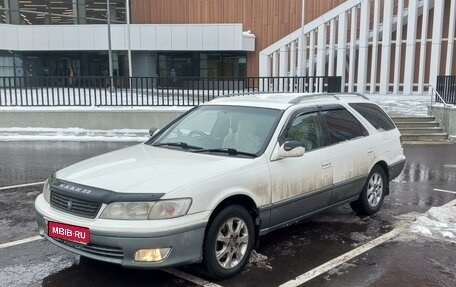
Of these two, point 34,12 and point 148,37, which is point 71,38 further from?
point 148,37

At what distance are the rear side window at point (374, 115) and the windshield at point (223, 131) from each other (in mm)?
1739

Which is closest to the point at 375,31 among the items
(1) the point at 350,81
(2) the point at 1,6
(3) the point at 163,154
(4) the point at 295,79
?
(1) the point at 350,81

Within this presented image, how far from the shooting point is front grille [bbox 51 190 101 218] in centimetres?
388

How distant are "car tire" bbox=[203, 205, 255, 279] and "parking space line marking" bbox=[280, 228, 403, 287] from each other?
0.47 m

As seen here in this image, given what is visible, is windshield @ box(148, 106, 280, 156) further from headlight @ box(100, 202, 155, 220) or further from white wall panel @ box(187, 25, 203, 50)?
white wall panel @ box(187, 25, 203, 50)

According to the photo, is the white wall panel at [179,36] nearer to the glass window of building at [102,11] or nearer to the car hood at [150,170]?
the glass window of building at [102,11]

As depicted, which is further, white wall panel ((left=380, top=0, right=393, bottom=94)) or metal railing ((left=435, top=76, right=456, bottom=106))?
white wall panel ((left=380, top=0, right=393, bottom=94))

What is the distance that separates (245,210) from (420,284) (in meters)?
1.68

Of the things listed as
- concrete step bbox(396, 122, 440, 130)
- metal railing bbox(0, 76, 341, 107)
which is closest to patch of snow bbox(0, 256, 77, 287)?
metal railing bbox(0, 76, 341, 107)

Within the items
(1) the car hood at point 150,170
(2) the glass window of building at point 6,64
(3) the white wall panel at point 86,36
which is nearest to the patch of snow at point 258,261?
(1) the car hood at point 150,170

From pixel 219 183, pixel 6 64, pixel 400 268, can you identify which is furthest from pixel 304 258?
pixel 6 64

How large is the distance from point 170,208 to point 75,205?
835 mm

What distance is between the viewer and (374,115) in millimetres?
6605

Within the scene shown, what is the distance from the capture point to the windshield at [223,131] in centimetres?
486
